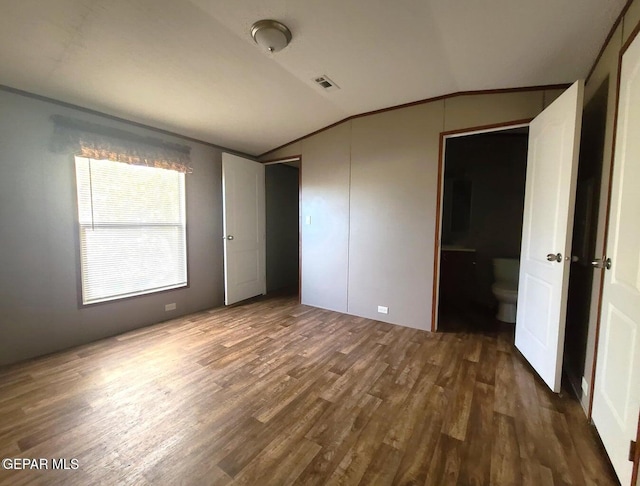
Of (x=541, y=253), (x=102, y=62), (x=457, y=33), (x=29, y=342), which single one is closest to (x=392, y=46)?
(x=457, y=33)

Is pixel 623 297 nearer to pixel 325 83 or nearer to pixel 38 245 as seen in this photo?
pixel 325 83

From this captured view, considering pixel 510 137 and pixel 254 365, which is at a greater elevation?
pixel 510 137

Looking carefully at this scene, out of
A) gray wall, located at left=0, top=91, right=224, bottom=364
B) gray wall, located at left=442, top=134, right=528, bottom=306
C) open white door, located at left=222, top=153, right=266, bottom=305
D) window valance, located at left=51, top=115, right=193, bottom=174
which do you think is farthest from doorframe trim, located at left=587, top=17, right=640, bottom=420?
gray wall, located at left=0, top=91, right=224, bottom=364

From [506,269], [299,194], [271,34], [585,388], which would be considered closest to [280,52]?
[271,34]

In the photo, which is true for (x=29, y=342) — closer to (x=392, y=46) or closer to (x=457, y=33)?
(x=392, y=46)

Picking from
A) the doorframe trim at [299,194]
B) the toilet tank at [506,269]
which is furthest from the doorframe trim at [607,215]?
the doorframe trim at [299,194]

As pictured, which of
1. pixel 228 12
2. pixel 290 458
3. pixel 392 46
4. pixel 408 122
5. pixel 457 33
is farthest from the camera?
pixel 408 122

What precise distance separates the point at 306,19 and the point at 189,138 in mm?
2237

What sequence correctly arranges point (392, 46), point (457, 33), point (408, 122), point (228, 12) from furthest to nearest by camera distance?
point (408, 122) < point (392, 46) < point (457, 33) < point (228, 12)

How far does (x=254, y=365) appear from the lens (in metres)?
2.18

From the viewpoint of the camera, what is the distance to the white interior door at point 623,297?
1.13 m

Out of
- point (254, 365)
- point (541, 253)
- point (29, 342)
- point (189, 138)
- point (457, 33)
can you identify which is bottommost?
point (254, 365)

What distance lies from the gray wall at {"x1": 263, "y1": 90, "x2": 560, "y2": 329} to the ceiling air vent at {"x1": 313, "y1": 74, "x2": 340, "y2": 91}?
2.50ft

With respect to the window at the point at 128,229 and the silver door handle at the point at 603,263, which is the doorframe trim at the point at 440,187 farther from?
the window at the point at 128,229
